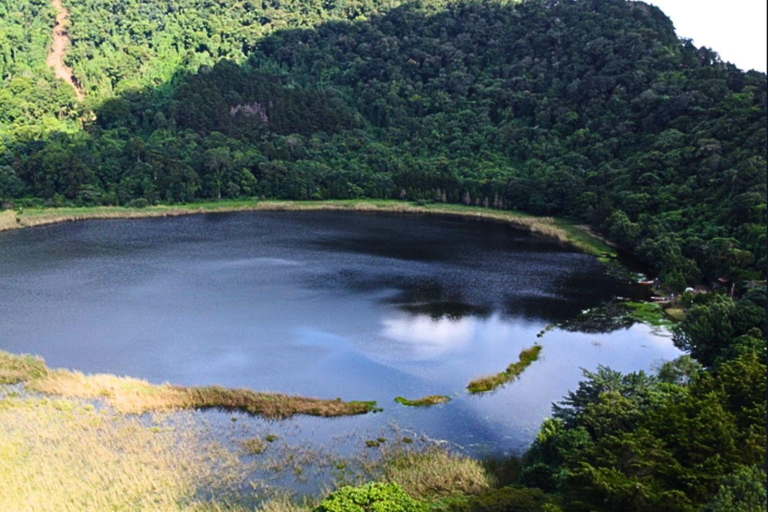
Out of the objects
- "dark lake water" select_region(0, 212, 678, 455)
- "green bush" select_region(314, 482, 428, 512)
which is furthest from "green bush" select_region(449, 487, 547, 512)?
"dark lake water" select_region(0, 212, 678, 455)

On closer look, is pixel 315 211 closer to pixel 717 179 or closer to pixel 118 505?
pixel 717 179

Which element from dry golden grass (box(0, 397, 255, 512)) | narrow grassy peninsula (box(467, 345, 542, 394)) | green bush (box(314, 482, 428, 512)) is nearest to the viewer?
green bush (box(314, 482, 428, 512))

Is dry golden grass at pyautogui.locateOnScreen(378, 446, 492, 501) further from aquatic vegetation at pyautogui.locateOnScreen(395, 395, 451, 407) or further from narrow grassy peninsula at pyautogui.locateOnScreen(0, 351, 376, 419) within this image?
narrow grassy peninsula at pyautogui.locateOnScreen(0, 351, 376, 419)

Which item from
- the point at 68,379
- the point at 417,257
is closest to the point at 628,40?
the point at 417,257

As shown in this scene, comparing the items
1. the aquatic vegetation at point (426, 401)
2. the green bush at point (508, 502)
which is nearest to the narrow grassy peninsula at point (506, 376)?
the aquatic vegetation at point (426, 401)

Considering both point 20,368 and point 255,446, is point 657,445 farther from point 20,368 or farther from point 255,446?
point 20,368
